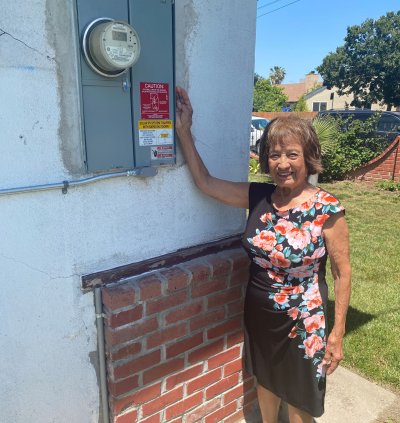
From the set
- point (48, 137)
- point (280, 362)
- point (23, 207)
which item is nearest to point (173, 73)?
point (48, 137)

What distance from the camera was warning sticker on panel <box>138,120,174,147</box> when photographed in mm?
1651

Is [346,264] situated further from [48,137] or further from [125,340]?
[48,137]

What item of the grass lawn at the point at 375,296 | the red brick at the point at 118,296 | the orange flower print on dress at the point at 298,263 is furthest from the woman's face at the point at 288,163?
the grass lawn at the point at 375,296

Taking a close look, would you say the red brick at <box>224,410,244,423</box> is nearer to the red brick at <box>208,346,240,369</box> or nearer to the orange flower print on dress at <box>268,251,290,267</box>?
the red brick at <box>208,346,240,369</box>

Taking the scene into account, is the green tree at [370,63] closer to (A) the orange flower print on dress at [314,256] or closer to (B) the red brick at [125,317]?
(A) the orange flower print on dress at [314,256]

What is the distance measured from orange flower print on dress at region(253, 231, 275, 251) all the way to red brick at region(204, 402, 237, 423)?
3.46ft

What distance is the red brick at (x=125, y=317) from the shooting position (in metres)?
1.68

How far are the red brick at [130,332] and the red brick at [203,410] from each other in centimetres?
64

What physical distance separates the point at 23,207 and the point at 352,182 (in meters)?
9.31

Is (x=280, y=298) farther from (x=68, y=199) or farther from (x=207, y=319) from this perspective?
(x=68, y=199)

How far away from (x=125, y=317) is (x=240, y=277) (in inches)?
27.9

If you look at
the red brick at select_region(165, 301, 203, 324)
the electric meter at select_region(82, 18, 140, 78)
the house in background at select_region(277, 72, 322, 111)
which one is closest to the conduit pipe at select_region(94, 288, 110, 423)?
the red brick at select_region(165, 301, 203, 324)

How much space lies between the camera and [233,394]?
7.64ft

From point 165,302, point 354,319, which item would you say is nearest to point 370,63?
point 354,319
